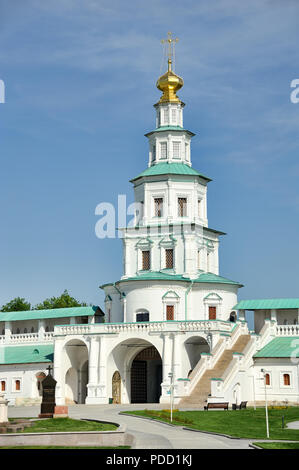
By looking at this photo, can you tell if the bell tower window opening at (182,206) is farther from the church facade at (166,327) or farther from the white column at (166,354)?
the white column at (166,354)

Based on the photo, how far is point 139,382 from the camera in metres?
53.1

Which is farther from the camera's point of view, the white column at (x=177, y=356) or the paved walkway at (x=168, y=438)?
the white column at (x=177, y=356)

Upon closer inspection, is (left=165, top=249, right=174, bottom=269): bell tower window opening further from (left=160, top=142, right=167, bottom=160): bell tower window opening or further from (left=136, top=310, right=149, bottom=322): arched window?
(left=160, top=142, right=167, bottom=160): bell tower window opening

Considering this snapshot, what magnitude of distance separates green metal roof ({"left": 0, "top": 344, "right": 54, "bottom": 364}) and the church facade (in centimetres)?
11

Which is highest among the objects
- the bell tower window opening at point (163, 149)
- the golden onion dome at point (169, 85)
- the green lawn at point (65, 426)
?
the golden onion dome at point (169, 85)

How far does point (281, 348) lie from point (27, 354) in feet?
64.1

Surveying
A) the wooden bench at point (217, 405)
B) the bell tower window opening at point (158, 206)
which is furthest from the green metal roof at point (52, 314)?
the wooden bench at point (217, 405)

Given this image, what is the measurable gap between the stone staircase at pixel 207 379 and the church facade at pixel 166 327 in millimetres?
81

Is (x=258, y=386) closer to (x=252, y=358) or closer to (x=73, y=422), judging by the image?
(x=252, y=358)

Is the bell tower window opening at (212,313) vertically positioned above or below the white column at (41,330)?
above

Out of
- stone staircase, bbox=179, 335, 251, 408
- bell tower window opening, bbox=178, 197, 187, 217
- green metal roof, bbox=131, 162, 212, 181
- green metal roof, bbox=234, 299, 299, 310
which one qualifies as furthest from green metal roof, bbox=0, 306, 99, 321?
stone staircase, bbox=179, 335, 251, 408

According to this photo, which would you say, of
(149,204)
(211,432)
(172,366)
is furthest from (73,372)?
(211,432)

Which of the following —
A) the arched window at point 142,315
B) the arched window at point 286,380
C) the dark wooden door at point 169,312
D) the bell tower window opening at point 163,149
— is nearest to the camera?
the arched window at point 286,380

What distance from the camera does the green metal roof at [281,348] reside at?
46.7m
